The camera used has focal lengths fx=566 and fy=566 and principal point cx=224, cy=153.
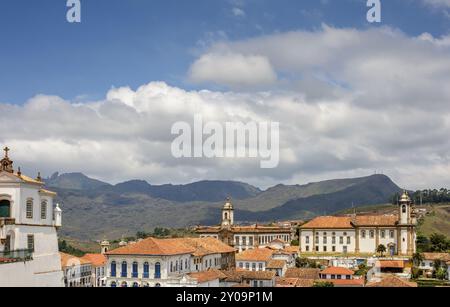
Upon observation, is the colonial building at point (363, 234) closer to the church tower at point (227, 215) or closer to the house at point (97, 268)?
the church tower at point (227, 215)

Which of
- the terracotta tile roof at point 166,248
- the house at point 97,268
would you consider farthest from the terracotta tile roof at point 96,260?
the terracotta tile roof at point 166,248

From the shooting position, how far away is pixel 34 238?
26969 millimetres

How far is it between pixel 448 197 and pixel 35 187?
5986 inches

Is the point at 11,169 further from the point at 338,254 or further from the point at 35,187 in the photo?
the point at 338,254

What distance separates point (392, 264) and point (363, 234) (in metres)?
14.5

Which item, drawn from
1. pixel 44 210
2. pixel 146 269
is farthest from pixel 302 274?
pixel 44 210

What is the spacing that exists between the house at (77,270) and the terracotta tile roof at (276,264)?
21.3m

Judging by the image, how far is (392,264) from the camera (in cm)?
6962

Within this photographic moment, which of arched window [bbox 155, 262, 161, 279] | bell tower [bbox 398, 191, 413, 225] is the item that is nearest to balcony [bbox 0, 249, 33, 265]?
arched window [bbox 155, 262, 161, 279]

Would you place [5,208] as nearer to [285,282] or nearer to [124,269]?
[124,269]

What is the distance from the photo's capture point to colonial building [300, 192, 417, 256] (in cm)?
8094

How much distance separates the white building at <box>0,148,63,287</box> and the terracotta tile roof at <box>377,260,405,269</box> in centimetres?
4936

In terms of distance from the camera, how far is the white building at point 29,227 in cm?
2507
